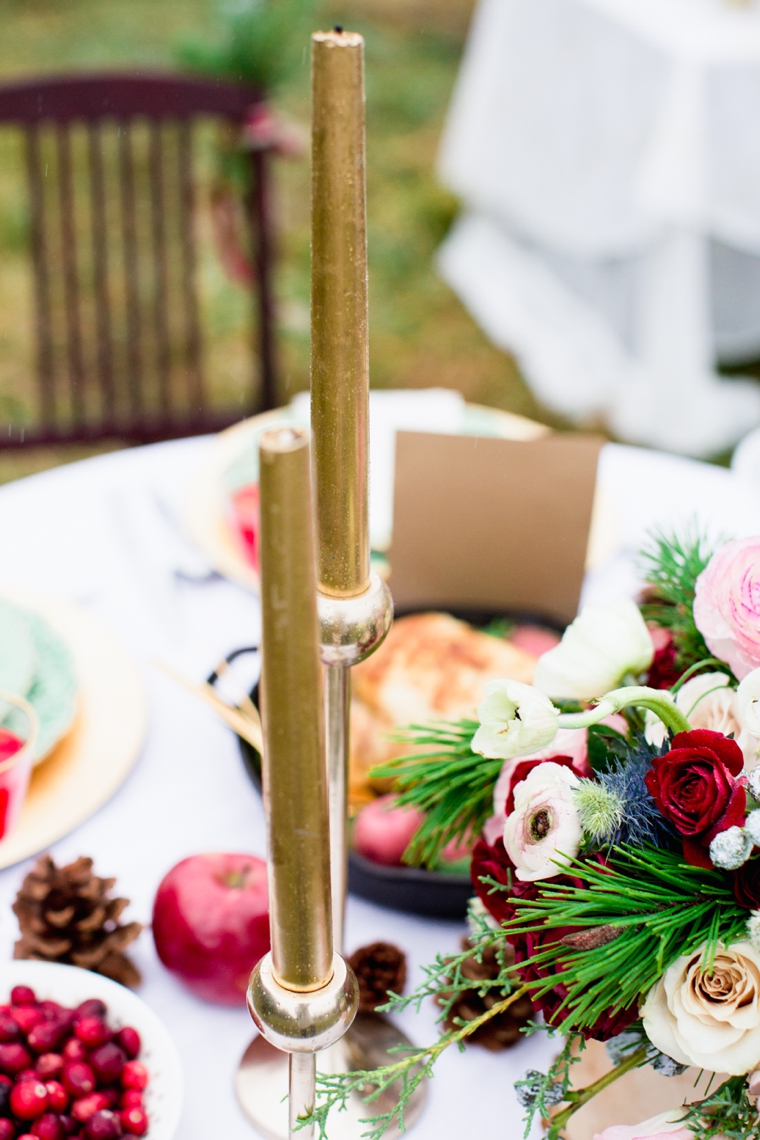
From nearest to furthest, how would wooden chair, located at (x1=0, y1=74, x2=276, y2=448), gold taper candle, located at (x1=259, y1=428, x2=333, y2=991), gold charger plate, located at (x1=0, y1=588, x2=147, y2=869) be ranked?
gold taper candle, located at (x1=259, y1=428, x2=333, y2=991)
gold charger plate, located at (x1=0, y1=588, x2=147, y2=869)
wooden chair, located at (x1=0, y1=74, x2=276, y2=448)

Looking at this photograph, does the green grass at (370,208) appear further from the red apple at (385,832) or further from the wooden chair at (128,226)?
the red apple at (385,832)

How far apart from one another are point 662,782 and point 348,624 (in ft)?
0.43

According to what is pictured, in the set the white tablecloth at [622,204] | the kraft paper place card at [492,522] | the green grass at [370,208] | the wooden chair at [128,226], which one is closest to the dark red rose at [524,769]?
the kraft paper place card at [492,522]

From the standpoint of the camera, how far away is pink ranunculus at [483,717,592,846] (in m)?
0.45

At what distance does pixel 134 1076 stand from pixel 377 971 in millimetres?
144

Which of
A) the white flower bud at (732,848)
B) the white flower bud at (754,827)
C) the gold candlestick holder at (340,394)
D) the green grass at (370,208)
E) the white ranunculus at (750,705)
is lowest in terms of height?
the green grass at (370,208)

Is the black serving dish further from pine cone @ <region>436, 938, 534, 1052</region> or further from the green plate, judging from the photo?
the green plate

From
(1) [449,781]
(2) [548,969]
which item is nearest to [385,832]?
(1) [449,781]

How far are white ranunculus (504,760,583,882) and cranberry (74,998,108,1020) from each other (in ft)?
0.83

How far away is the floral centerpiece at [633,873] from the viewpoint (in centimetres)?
38

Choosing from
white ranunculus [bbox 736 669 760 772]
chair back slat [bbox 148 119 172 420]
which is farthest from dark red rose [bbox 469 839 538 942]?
chair back slat [bbox 148 119 172 420]

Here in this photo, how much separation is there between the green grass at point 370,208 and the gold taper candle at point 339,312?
2.32 m

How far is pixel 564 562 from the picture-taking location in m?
0.80

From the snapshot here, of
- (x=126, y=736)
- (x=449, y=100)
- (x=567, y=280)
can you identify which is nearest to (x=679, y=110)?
(x=567, y=280)
